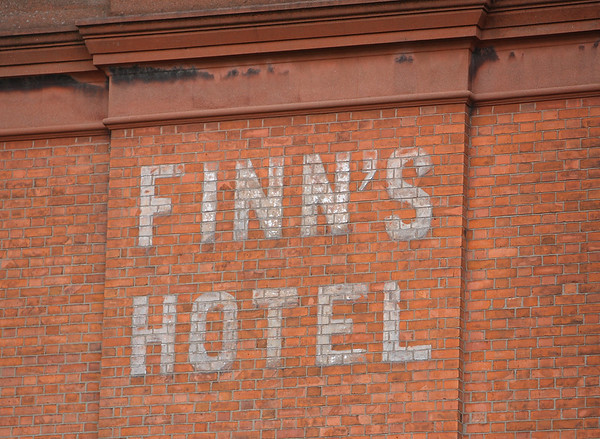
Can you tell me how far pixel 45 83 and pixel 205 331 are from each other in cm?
295

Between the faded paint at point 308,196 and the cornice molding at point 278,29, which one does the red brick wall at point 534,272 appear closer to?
the faded paint at point 308,196

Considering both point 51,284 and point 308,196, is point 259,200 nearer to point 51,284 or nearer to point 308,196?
point 308,196

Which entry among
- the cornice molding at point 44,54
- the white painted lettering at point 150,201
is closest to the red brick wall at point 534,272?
the white painted lettering at point 150,201

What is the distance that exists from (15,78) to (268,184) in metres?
2.79

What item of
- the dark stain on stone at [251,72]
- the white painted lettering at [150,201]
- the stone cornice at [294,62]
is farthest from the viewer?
the dark stain on stone at [251,72]

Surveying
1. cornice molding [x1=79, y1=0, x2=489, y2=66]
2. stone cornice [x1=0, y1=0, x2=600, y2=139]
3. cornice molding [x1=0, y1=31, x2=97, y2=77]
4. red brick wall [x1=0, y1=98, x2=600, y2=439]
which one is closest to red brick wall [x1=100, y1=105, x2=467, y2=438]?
red brick wall [x1=0, y1=98, x2=600, y2=439]

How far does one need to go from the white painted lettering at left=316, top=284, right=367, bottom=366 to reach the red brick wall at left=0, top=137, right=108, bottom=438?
82.0 inches

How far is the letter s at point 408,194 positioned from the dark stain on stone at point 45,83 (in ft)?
9.61

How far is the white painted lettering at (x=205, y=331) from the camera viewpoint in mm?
13328

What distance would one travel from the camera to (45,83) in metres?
14.6

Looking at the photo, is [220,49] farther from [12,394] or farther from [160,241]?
[12,394]

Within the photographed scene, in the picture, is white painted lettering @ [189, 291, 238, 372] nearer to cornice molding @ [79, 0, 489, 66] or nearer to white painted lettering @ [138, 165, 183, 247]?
white painted lettering @ [138, 165, 183, 247]

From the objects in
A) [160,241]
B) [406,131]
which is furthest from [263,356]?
[406,131]

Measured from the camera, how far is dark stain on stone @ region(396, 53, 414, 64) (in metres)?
13.5
